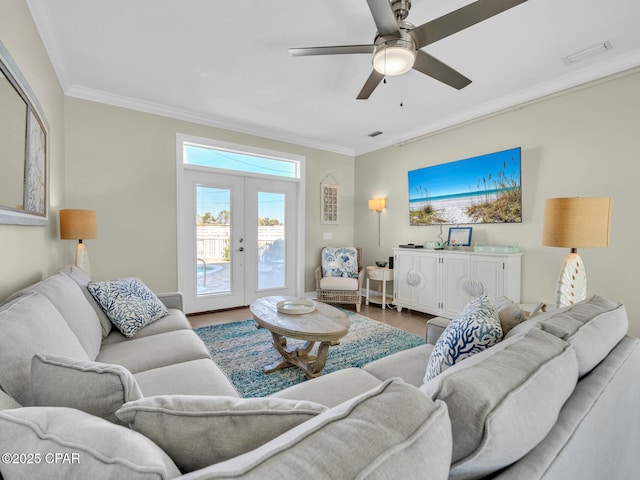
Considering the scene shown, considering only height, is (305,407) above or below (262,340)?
above

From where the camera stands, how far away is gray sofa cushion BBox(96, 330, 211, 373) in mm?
1549

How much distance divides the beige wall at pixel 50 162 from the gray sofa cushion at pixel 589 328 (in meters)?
2.40

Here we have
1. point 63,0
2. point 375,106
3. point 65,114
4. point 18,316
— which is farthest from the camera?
point 375,106

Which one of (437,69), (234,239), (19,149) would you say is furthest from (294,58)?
(234,239)

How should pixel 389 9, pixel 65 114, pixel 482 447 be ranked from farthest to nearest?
pixel 65 114 → pixel 389 9 → pixel 482 447

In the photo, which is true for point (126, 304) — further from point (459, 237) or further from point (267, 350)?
point (459, 237)

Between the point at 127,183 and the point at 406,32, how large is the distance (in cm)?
336

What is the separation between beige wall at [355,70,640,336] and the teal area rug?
1.60 metres

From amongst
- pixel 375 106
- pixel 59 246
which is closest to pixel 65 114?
pixel 59 246

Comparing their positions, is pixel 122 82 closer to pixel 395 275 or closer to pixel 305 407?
pixel 305 407

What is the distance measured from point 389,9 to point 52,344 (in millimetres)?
2176

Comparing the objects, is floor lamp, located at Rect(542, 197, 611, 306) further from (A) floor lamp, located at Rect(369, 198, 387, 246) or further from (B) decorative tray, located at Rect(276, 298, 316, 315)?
(A) floor lamp, located at Rect(369, 198, 387, 246)

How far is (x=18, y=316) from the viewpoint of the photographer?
1.01 metres

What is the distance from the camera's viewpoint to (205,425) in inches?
21.9
